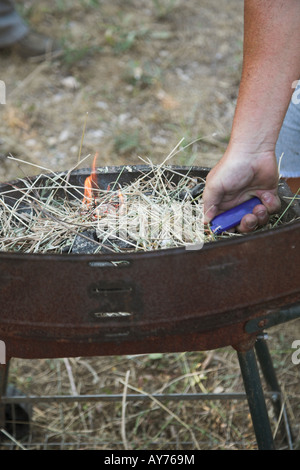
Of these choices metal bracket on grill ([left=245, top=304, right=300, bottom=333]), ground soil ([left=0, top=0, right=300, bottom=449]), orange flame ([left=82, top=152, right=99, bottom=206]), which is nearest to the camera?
metal bracket on grill ([left=245, top=304, right=300, bottom=333])

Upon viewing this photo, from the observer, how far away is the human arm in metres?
1.50

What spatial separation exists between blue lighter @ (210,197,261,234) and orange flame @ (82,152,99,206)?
34 centimetres

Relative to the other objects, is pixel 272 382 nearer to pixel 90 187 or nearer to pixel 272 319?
pixel 272 319

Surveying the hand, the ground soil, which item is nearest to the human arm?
the hand

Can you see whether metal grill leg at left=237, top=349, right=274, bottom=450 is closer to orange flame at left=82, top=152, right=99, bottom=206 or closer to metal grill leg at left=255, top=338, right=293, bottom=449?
metal grill leg at left=255, top=338, right=293, bottom=449

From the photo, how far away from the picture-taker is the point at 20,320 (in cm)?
125

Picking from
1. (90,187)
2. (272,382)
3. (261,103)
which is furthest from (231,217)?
(272,382)

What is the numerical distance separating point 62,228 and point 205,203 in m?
0.38

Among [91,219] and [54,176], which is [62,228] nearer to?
[91,219]

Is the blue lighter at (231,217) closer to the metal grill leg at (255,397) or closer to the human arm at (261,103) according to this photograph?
the human arm at (261,103)

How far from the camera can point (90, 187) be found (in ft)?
5.53

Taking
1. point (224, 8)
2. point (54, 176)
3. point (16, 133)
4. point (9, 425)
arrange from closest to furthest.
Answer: point (54, 176), point (9, 425), point (16, 133), point (224, 8)

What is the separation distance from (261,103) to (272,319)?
536mm
